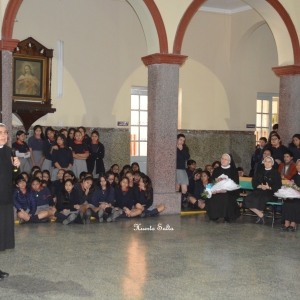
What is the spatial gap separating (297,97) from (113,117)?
169 inches

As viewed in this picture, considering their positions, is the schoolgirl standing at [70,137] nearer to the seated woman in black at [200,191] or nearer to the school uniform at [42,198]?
the school uniform at [42,198]

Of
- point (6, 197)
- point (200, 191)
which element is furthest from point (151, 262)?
point (200, 191)

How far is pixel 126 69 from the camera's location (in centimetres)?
1424

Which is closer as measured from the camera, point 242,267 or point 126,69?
point 242,267

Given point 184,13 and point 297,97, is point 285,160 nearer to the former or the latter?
point 297,97

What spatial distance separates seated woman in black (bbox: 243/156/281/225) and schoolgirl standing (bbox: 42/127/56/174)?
413 cm

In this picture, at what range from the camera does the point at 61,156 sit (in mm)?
11438

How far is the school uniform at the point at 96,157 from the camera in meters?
12.7

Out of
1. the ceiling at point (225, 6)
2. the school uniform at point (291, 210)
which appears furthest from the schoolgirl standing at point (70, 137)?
the ceiling at point (225, 6)

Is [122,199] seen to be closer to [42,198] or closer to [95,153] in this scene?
[42,198]

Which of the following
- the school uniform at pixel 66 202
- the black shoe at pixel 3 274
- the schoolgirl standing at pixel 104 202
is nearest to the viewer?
the black shoe at pixel 3 274

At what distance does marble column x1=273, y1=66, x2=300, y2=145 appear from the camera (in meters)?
12.6

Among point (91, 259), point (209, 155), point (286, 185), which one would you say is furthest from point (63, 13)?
point (91, 259)

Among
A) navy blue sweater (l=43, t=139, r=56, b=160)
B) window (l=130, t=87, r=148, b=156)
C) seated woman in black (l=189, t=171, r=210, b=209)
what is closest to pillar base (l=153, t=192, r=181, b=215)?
seated woman in black (l=189, t=171, r=210, b=209)
